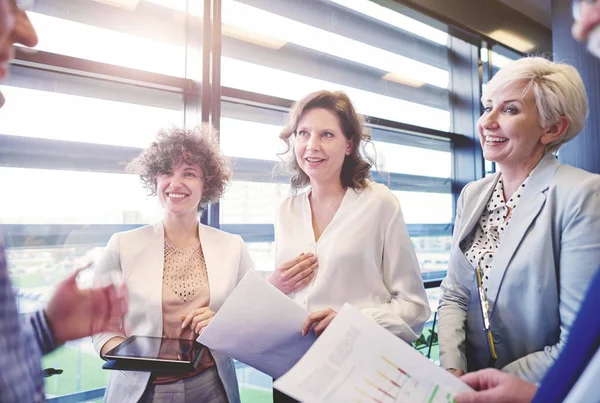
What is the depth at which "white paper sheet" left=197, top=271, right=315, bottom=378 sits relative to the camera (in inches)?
41.9

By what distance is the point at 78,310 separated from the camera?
2.66 feet

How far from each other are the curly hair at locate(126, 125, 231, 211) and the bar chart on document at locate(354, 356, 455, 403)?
1.24 m

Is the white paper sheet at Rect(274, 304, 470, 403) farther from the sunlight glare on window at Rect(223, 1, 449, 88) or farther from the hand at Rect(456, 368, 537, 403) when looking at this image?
the sunlight glare on window at Rect(223, 1, 449, 88)

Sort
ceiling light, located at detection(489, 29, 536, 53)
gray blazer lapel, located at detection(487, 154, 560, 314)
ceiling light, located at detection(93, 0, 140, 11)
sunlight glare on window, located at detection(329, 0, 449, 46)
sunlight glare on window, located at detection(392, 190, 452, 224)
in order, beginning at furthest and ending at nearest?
ceiling light, located at detection(489, 29, 536, 53), sunlight glare on window, located at detection(392, 190, 452, 224), sunlight glare on window, located at detection(329, 0, 449, 46), ceiling light, located at detection(93, 0, 140, 11), gray blazer lapel, located at detection(487, 154, 560, 314)

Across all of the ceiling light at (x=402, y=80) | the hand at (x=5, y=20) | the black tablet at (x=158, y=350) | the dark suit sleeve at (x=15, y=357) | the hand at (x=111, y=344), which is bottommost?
the hand at (x=111, y=344)

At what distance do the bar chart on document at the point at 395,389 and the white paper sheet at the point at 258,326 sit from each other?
39 cm

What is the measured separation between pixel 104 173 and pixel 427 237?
9.31 ft

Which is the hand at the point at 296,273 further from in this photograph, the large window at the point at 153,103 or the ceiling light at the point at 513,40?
the ceiling light at the point at 513,40

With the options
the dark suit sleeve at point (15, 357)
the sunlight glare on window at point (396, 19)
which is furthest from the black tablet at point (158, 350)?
the sunlight glare on window at point (396, 19)

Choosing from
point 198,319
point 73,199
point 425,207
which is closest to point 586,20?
point 198,319

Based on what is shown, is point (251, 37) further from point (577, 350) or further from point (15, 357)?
point (577, 350)

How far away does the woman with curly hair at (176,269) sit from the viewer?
139cm

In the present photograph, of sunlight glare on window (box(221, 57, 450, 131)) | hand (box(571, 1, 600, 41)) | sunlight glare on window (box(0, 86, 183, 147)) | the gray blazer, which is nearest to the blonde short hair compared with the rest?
the gray blazer

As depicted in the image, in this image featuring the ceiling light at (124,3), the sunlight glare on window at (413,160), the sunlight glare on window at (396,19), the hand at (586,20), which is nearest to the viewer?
the hand at (586,20)
